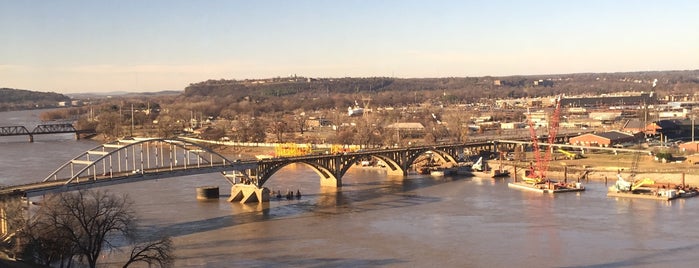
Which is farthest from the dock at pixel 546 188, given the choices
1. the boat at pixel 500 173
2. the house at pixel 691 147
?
the house at pixel 691 147

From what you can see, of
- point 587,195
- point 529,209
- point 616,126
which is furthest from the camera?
point 616,126

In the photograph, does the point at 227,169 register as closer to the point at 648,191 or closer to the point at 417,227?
the point at 417,227

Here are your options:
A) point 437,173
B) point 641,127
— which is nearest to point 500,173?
point 437,173

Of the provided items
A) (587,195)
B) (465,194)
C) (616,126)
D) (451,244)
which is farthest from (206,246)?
(616,126)

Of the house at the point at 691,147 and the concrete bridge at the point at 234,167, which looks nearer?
the concrete bridge at the point at 234,167

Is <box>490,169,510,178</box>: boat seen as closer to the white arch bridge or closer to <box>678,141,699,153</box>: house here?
Answer: the white arch bridge

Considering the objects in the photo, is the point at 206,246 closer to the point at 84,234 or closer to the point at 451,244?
the point at 84,234

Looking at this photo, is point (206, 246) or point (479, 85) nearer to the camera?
point (206, 246)

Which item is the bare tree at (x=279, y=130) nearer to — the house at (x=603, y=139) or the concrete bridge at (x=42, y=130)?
the concrete bridge at (x=42, y=130)
